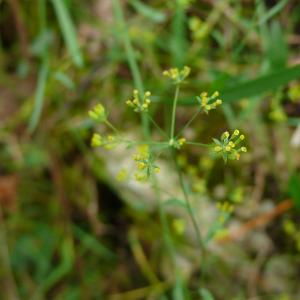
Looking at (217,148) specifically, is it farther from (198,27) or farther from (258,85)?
(198,27)

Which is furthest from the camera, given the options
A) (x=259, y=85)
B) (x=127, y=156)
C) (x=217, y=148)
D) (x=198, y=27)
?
(x=127, y=156)

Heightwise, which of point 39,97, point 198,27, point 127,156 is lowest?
point 127,156

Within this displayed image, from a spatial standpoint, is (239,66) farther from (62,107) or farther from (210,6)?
(62,107)

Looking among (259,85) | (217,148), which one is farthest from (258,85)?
(217,148)

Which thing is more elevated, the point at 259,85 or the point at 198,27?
the point at 198,27

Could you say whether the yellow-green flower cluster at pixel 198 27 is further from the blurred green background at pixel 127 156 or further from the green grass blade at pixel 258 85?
the green grass blade at pixel 258 85

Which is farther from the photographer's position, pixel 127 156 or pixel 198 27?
pixel 127 156

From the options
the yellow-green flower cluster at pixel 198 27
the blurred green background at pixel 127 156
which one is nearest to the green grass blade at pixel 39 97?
the blurred green background at pixel 127 156

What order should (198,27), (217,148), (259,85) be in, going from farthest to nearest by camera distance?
1. (198,27)
2. (259,85)
3. (217,148)

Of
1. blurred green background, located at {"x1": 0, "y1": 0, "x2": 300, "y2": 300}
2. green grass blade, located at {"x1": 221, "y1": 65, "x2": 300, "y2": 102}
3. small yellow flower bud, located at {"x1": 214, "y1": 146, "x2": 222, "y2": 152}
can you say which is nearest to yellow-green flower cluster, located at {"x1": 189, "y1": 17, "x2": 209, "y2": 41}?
blurred green background, located at {"x1": 0, "y1": 0, "x2": 300, "y2": 300}
